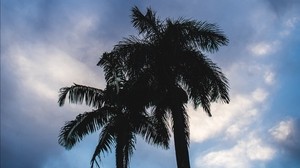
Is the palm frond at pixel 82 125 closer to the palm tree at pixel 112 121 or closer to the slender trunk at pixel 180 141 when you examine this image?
the palm tree at pixel 112 121

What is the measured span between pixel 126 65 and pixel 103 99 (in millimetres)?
4209

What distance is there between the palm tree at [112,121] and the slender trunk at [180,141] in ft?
11.3

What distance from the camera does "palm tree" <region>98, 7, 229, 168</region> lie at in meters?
19.0

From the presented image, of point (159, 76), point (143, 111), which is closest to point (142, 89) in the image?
point (159, 76)

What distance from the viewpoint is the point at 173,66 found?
19281 mm

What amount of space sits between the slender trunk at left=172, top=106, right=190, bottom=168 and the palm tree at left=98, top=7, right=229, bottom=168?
293 millimetres

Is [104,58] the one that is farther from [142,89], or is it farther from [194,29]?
[194,29]

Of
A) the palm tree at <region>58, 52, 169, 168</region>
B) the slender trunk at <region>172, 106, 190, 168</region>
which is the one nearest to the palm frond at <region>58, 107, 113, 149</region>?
the palm tree at <region>58, 52, 169, 168</region>

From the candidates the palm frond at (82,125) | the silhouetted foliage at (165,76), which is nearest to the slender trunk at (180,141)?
the silhouetted foliage at (165,76)

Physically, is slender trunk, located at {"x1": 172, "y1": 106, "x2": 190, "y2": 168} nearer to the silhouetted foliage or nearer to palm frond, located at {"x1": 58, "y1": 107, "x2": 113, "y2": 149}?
the silhouetted foliage

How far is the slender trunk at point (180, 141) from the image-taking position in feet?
54.9

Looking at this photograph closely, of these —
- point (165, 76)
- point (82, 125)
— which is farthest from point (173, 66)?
point (82, 125)

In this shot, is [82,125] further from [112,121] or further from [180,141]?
[180,141]

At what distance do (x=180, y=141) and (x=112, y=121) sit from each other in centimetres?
613
